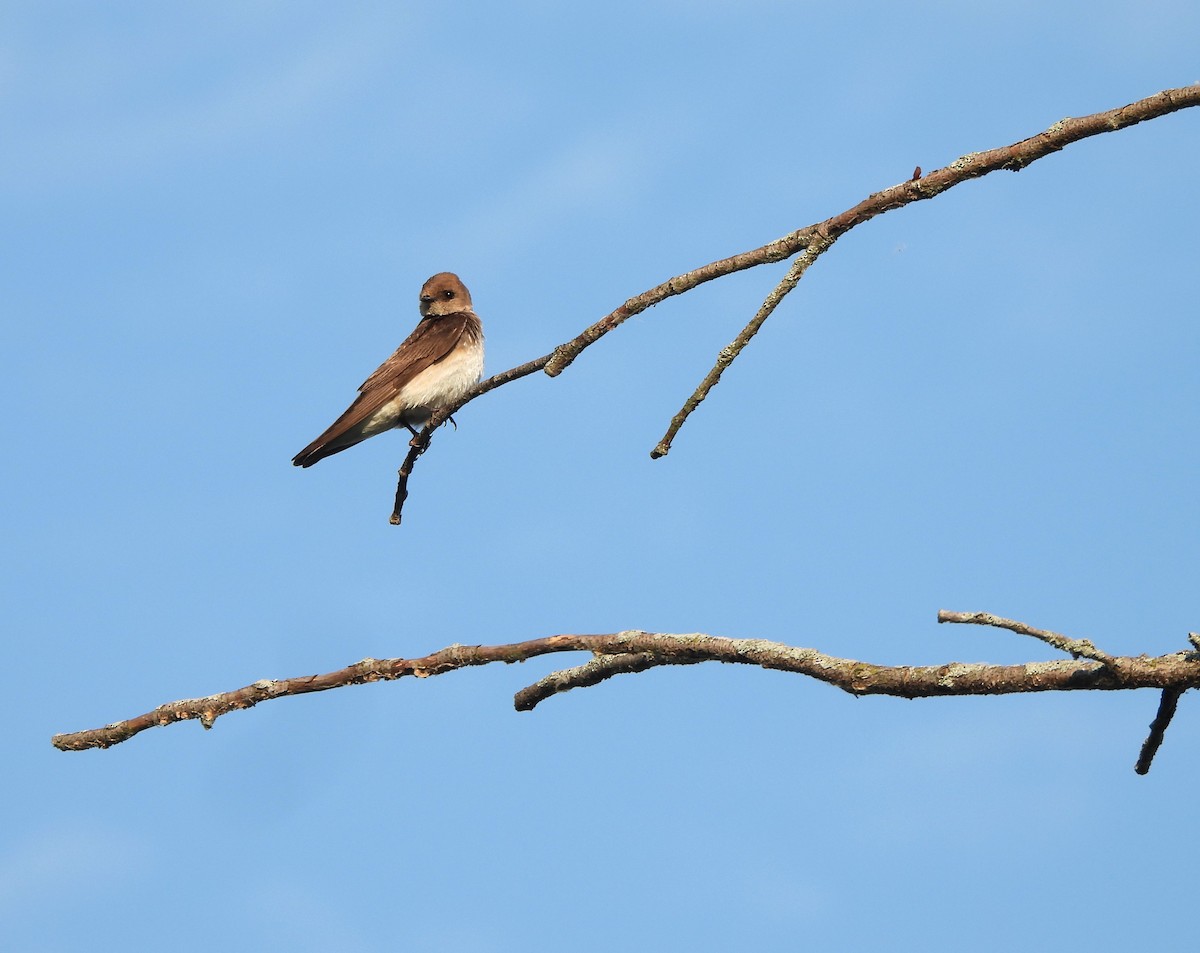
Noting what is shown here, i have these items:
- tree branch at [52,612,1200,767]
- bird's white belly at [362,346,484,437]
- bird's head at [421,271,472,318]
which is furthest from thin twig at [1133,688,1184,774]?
bird's head at [421,271,472,318]

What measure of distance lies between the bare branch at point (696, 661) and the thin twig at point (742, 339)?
1.50 feet

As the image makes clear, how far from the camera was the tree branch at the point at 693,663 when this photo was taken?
2320mm

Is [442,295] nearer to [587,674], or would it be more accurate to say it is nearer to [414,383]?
[414,383]

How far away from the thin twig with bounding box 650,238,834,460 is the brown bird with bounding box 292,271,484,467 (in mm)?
6299

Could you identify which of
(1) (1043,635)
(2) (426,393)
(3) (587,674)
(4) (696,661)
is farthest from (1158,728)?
(2) (426,393)

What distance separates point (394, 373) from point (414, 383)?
0.60ft

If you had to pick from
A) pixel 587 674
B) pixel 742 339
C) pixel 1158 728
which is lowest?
pixel 1158 728

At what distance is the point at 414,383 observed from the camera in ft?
32.0

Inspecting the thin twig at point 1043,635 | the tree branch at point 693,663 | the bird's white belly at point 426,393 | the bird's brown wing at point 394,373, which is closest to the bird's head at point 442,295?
the bird's brown wing at point 394,373

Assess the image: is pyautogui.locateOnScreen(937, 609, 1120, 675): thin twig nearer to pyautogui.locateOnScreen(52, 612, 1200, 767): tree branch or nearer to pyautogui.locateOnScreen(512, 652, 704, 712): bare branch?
pyautogui.locateOnScreen(52, 612, 1200, 767): tree branch

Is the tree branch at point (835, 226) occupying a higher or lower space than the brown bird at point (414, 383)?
lower

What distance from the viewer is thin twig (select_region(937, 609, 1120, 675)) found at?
88.1 inches

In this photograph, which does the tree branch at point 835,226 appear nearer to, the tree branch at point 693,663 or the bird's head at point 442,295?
the tree branch at point 693,663

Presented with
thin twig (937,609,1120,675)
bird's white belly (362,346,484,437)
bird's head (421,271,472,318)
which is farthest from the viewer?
bird's head (421,271,472,318)
